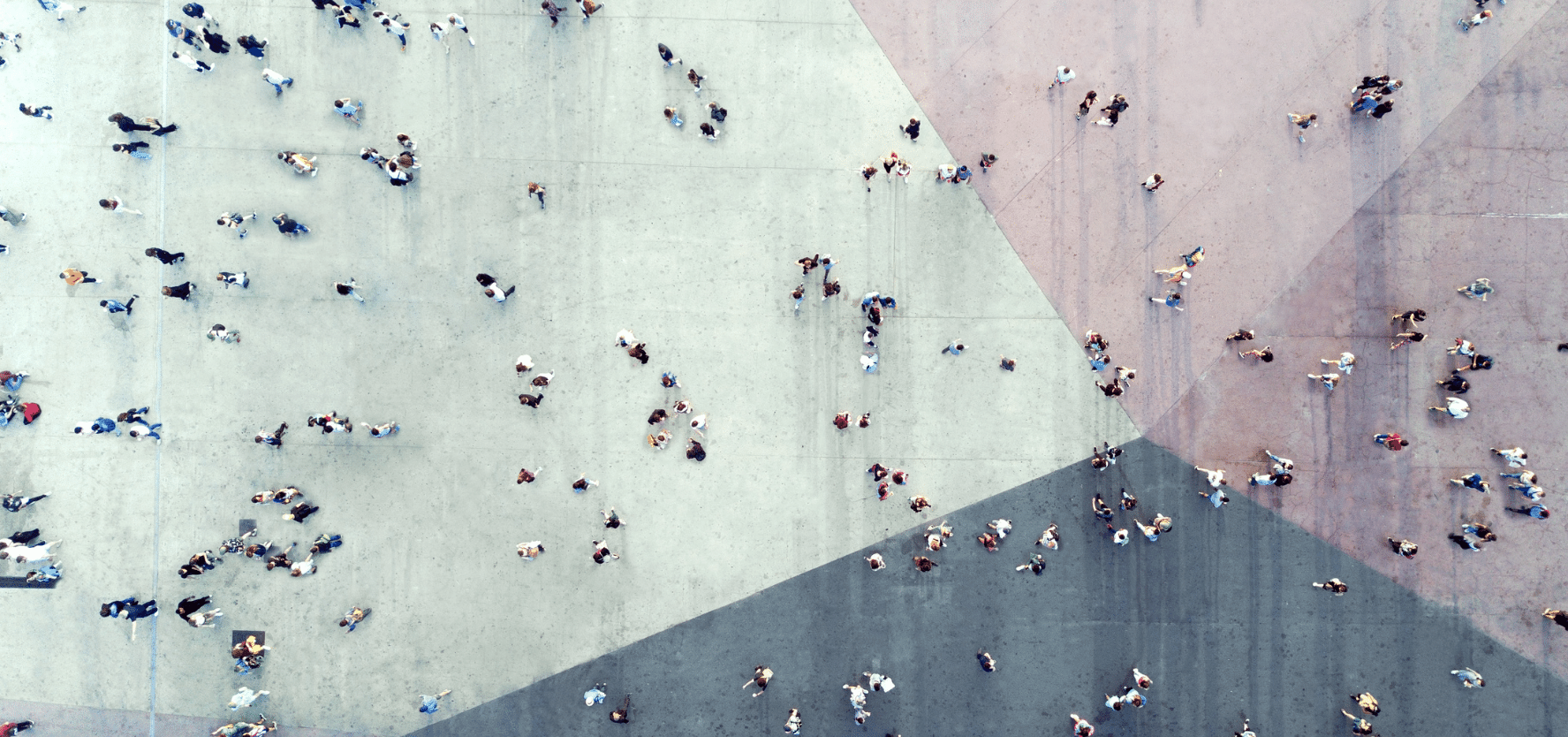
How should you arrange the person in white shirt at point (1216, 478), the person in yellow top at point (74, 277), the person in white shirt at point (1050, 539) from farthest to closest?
the person in white shirt at point (1050, 539) → the person in white shirt at point (1216, 478) → the person in yellow top at point (74, 277)

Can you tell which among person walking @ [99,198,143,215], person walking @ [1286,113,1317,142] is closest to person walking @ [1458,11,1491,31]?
person walking @ [1286,113,1317,142]

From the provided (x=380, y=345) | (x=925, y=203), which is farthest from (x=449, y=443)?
(x=925, y=203)

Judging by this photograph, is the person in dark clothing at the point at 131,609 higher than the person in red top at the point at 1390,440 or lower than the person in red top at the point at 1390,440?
lower

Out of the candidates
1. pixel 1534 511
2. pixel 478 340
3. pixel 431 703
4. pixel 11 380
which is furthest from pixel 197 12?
pixel 1534 511

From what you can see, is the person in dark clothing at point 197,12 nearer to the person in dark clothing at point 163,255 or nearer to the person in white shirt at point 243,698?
the person in dark clothing at point 163,255

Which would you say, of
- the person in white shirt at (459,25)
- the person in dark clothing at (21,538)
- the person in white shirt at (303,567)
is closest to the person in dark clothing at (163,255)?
the person in dark clothing at (21,538)

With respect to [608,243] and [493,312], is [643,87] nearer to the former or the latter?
[608,243]
